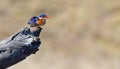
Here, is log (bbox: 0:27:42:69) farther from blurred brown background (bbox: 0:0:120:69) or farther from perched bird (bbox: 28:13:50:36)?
blurred brown background (bbox: 0:0:120:69)

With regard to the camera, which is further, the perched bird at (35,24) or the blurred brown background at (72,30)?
the blurred brown background at (72,30)

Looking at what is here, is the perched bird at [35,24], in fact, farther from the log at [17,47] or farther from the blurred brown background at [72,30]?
the blurred brown background at [72,30]

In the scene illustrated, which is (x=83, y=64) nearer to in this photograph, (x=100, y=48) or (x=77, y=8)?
(x=100, y=48)

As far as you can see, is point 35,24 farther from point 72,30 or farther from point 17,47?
point 72,30

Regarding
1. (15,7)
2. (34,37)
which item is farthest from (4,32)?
(34,37)

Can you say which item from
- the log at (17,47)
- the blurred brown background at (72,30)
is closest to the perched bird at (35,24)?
the log at (17,47)

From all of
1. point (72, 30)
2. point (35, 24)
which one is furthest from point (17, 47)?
point (72, 30)
